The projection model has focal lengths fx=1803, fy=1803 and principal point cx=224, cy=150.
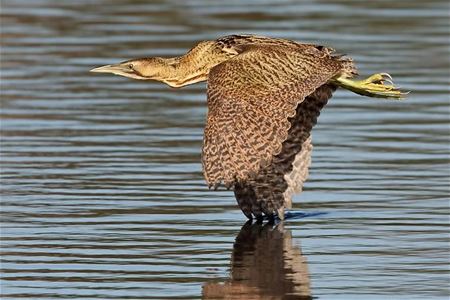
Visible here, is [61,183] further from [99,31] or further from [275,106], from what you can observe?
[99,31]

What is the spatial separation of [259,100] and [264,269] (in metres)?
1.33

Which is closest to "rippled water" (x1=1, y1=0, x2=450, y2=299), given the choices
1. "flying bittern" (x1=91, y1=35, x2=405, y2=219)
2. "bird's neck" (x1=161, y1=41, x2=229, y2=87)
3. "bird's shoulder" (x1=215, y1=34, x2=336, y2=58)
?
"flying bittern" (x1=91, y1=35, x2=405, y2=219)

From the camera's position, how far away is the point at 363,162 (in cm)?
1608

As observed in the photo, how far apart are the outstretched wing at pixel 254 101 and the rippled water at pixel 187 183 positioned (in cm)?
68

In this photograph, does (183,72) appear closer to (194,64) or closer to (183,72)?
(183,72)

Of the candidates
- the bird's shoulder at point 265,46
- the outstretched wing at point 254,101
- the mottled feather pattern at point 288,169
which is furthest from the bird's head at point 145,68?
the mottled feather pattern at point 288,169

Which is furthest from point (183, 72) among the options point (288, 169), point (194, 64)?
point (288, 169)

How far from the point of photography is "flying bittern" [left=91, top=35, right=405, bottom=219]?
12367 mm

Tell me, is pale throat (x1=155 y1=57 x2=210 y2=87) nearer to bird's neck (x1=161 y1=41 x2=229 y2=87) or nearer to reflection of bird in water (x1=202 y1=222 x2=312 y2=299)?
bird's neck (x1=161 y1=41 x2=229 y2=87)

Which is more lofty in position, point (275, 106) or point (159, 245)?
point (275, 106)

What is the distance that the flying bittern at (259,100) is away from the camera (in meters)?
12.4

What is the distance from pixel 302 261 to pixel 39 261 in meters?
1.78

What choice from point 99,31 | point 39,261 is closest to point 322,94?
point 39,261

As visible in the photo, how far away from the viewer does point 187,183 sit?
1529cm
